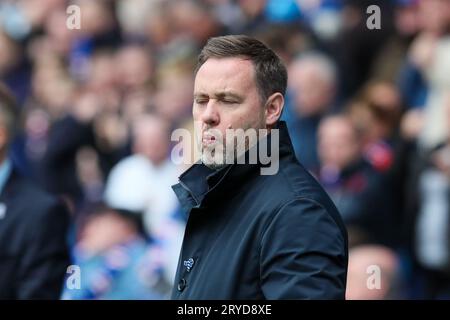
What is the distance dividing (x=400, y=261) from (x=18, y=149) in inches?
126

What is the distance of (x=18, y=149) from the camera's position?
24.9 feet

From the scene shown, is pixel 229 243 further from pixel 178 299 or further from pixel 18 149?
pixel 18 149

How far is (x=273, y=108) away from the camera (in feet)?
9.46

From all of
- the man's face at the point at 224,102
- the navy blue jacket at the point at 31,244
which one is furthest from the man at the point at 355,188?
the man's face at the point at 224,102

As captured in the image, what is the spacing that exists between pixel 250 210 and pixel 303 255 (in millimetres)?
275

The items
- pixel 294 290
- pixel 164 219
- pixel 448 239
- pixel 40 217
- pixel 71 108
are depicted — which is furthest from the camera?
pixel 71 108

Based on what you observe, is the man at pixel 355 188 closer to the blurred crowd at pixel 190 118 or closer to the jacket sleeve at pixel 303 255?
the blurred crowd at pixel 190 118

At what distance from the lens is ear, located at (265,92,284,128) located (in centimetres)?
286

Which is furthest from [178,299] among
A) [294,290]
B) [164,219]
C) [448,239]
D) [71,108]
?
[71,108]

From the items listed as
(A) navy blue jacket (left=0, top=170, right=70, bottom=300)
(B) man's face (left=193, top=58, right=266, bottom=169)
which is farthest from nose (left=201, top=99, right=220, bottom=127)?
(A) navy blue jacket (left=0, top=170, right=70, bottom=300)

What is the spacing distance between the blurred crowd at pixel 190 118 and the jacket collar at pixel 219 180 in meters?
2.93

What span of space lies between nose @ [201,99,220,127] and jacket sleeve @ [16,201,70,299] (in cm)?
161

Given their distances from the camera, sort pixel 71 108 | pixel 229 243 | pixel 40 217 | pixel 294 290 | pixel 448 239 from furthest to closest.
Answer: pixel 71 108, pixel 448 239, pixel 40 217, pixel 229 243, pixel 294 290

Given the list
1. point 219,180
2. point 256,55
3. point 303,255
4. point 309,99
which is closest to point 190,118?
point 309,99
